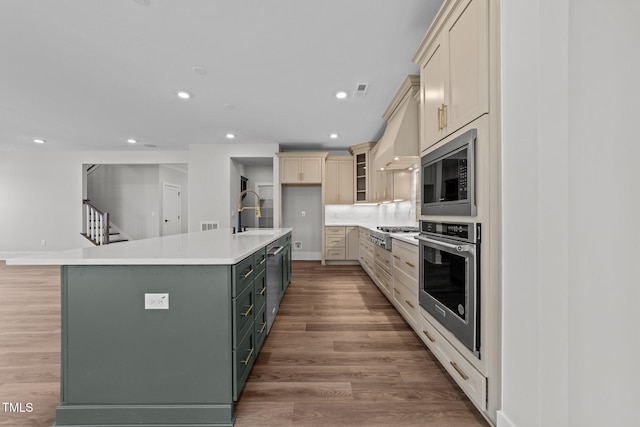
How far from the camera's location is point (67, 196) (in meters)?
6.33

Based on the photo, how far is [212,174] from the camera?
227 inches

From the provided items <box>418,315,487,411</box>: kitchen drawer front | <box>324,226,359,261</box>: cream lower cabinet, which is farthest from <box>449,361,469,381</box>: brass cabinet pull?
<box>324,226,359,261</box>: cream lower cabinet

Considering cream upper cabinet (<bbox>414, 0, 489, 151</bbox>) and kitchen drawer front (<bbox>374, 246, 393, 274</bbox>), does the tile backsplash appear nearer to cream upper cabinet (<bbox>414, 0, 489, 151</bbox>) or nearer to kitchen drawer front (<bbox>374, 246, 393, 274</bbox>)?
kitchen drawer front (<bbox>374, 246, 393, 274</bbox>)

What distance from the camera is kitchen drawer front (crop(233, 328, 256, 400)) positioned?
1.40m

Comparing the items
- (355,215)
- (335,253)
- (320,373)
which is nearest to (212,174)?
(335,253)

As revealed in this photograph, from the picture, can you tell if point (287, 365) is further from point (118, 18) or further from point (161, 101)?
point (161, 101)

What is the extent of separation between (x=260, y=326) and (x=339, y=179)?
438cm

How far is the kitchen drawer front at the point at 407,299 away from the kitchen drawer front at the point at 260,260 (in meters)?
1.32

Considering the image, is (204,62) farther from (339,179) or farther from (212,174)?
(339,179)

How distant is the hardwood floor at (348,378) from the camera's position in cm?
145

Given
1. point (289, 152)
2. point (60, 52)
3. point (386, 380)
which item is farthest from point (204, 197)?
point (386, 380)

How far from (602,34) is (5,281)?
23.5 ft

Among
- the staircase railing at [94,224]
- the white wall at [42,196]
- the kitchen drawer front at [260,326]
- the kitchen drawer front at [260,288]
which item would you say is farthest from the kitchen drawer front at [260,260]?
the staircase railing at [94,224]

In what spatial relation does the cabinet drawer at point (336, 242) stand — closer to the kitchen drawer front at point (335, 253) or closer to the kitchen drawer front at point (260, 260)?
the kitchen drawer front at point (335, 253)
